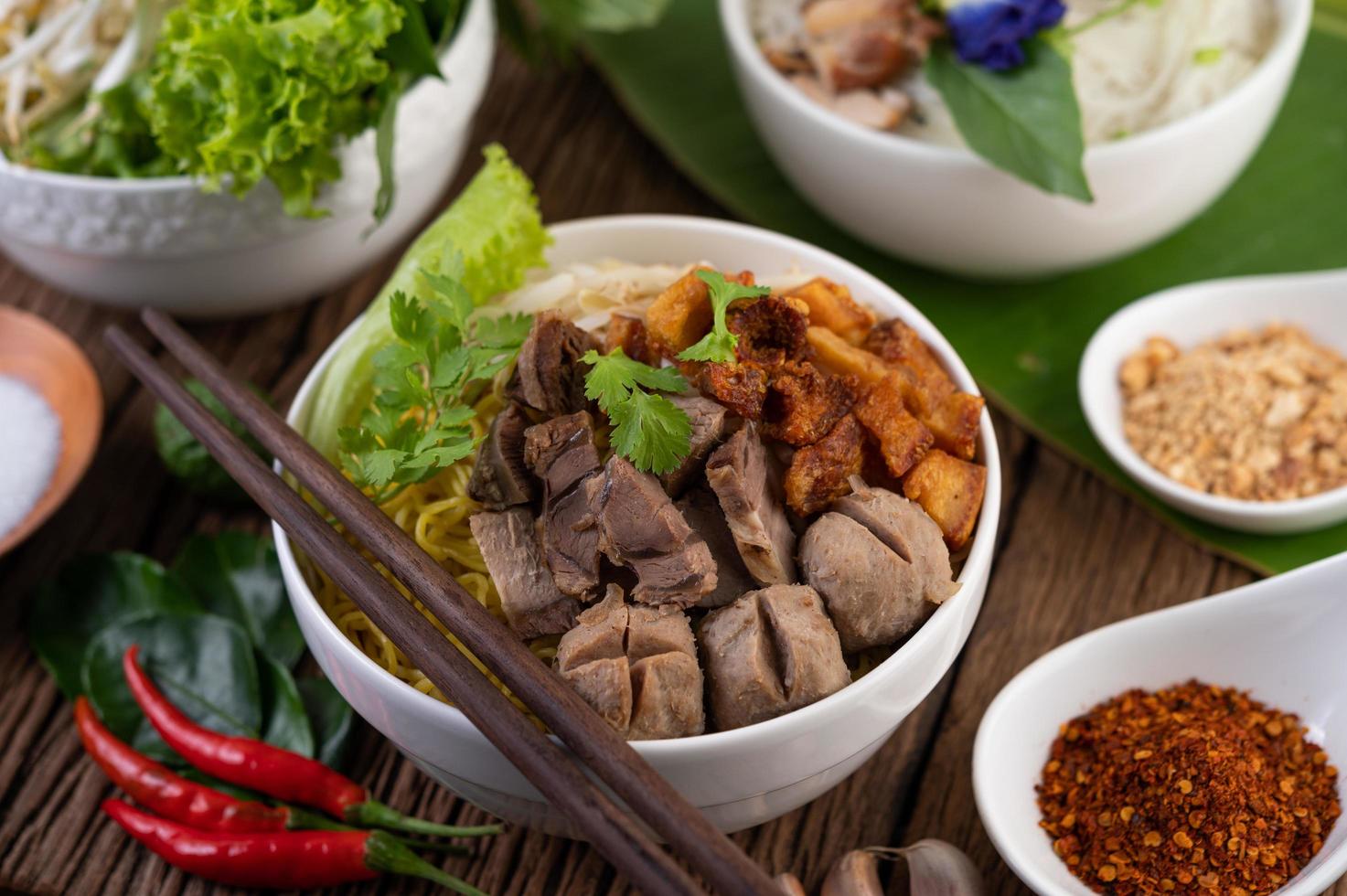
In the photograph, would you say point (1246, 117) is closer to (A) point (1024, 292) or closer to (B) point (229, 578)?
(A) point (1024, 292)

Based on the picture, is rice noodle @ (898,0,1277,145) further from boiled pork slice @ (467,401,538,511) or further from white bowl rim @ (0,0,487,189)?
white bowl rim @ (0,0,487,189)

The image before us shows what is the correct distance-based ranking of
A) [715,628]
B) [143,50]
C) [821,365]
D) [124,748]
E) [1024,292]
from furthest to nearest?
[1024,292] < [143,50] < [124,748] < [821,365] < [715,628]

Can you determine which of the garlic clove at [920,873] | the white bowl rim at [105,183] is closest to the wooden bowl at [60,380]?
the white bowl rim at [105,183]

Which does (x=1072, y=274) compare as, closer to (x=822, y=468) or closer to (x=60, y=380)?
(x=822, y=468)

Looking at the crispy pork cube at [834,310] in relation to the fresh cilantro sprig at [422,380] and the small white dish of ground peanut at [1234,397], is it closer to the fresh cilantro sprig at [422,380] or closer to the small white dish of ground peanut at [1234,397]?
the fresh cilantro sprig at [422,380]

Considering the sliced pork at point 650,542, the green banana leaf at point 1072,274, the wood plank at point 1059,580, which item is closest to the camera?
the sliced pork at point 650,542

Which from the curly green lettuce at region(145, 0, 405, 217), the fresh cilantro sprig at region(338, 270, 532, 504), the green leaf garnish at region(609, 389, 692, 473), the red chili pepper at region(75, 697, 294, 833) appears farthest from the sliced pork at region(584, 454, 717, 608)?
the curly green lettuce at region(145, 0, 405, 217)

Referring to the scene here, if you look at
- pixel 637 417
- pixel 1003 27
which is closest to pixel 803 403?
pixel 637 417

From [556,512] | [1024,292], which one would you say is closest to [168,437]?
[556,512]
